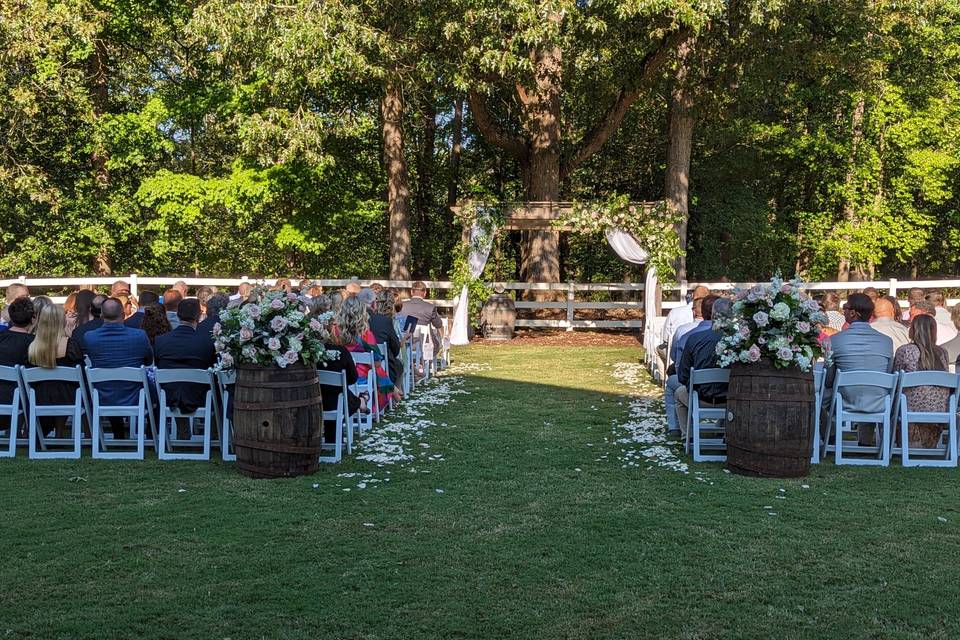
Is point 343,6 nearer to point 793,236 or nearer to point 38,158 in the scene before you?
point 38,158

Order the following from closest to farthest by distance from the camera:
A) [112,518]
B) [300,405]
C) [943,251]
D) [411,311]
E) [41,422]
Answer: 1. [112,518]
2. [300,405]
3. [41,422]
4. [411,311]
5. [943,251]

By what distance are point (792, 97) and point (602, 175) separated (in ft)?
21.1

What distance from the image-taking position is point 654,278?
66.4 feet

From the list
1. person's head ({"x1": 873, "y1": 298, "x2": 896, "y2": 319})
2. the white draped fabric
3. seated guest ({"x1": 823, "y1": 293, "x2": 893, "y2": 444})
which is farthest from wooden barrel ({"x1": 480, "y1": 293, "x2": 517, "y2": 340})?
seated guest ({"x1": 823, "y1": 293, "x2": 893, "y2": 444})

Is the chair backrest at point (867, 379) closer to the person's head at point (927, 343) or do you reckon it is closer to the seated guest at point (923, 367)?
the seated guest at point (923, 367)

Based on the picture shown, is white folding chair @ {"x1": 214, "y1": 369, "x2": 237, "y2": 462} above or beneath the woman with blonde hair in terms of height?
beneath

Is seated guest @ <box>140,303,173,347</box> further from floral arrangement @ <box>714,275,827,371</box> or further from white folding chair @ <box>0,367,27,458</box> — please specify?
floral arrangement @ <box>714,275,827,371</box>

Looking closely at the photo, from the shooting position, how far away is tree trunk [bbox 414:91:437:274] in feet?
100

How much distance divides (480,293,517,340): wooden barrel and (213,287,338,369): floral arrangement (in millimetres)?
13681

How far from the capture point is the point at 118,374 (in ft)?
25.5

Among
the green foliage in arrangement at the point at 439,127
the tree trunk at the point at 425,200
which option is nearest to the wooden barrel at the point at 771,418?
the green foliage in arrangement at the point at 439,127

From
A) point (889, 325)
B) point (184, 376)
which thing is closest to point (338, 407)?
point (184, 376)

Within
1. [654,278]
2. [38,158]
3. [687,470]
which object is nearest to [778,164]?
[654,278]

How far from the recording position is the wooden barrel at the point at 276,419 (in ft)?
22.8
